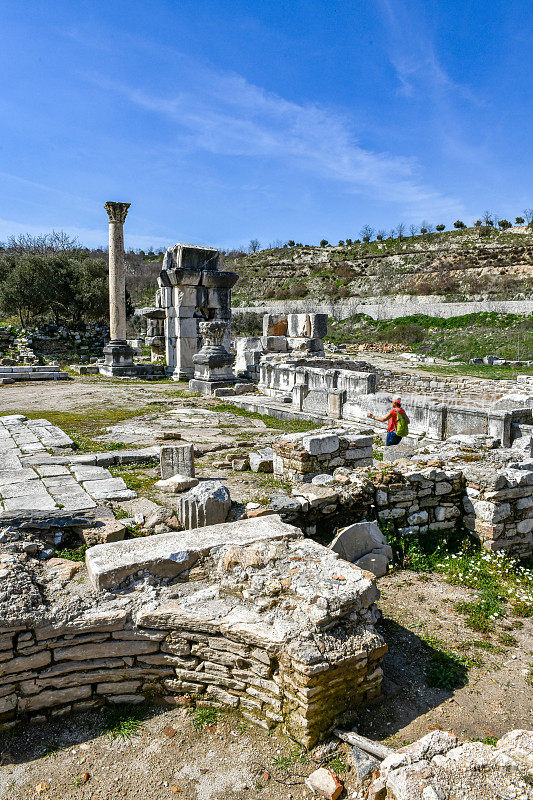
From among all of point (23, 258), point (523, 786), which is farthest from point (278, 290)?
point (523, 786)

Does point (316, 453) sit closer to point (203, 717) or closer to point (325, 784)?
point (203, 717)

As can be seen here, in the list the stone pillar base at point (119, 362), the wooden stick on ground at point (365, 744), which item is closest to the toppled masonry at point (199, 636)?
the wooden stick on ground at point (365, 744)

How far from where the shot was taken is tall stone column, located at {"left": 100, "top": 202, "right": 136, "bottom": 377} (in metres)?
20.5

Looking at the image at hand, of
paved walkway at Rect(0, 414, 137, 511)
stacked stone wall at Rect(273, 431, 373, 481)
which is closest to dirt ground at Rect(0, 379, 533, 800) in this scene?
paved walkway at Rect(0, 414, 137, 511)

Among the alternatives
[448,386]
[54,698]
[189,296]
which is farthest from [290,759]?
[189,296]

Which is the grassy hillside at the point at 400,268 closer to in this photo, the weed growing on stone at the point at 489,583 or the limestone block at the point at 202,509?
the weed growing on stone at the point at 489,583

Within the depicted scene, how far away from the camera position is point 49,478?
19.5 feet

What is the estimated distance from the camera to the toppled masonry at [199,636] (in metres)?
3.02

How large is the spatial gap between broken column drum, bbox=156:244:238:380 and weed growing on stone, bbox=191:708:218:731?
1601cm

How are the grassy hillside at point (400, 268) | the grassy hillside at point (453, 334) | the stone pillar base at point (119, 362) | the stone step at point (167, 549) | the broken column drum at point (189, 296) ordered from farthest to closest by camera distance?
1. the grassy hillside at point (400, 268)
2. the grassy hillside at point (453, 334)
3. the stone pillar base at point (119, 362)
4. the broken column drum at point (189, 296)
5. the stone step at point (167, 549)

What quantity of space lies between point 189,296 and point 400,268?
4277 cm

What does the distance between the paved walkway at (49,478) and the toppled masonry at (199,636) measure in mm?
1448

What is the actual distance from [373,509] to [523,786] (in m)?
3.31

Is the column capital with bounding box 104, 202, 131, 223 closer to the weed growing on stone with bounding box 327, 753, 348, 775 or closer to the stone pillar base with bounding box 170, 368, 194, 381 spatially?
the stone pillar base with bounding box 170, 368, 194, 381
